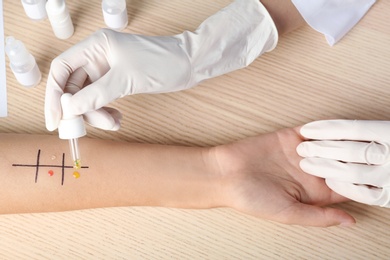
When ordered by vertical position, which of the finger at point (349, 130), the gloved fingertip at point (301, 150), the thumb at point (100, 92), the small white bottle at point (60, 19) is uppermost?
the small white bottle at point (60, 19)

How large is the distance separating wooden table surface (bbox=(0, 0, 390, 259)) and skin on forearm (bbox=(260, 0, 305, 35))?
0.04 meters

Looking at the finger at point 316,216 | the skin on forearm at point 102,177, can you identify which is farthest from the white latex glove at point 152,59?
the finger at point 316,216

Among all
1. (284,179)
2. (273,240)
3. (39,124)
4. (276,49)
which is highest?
(276,49)

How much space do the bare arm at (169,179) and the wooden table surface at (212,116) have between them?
0.03m

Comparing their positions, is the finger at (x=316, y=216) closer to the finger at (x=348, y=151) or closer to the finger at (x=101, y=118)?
the finger at (x=348, y=151)

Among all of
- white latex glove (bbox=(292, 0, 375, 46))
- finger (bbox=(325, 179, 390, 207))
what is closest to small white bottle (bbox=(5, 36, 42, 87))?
white latex glove (bbox=(292, 0, 375, 46))

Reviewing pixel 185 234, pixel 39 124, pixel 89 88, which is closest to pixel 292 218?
pixel 185 234

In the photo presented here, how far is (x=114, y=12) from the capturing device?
108cm

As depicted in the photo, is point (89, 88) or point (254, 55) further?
point (254, 55)

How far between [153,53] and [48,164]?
0.31 m

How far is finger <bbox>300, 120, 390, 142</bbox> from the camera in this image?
3.17 ft

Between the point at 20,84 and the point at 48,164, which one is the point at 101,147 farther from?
the point at 20,84

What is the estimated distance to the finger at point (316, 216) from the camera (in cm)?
96

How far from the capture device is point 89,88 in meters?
0.89
